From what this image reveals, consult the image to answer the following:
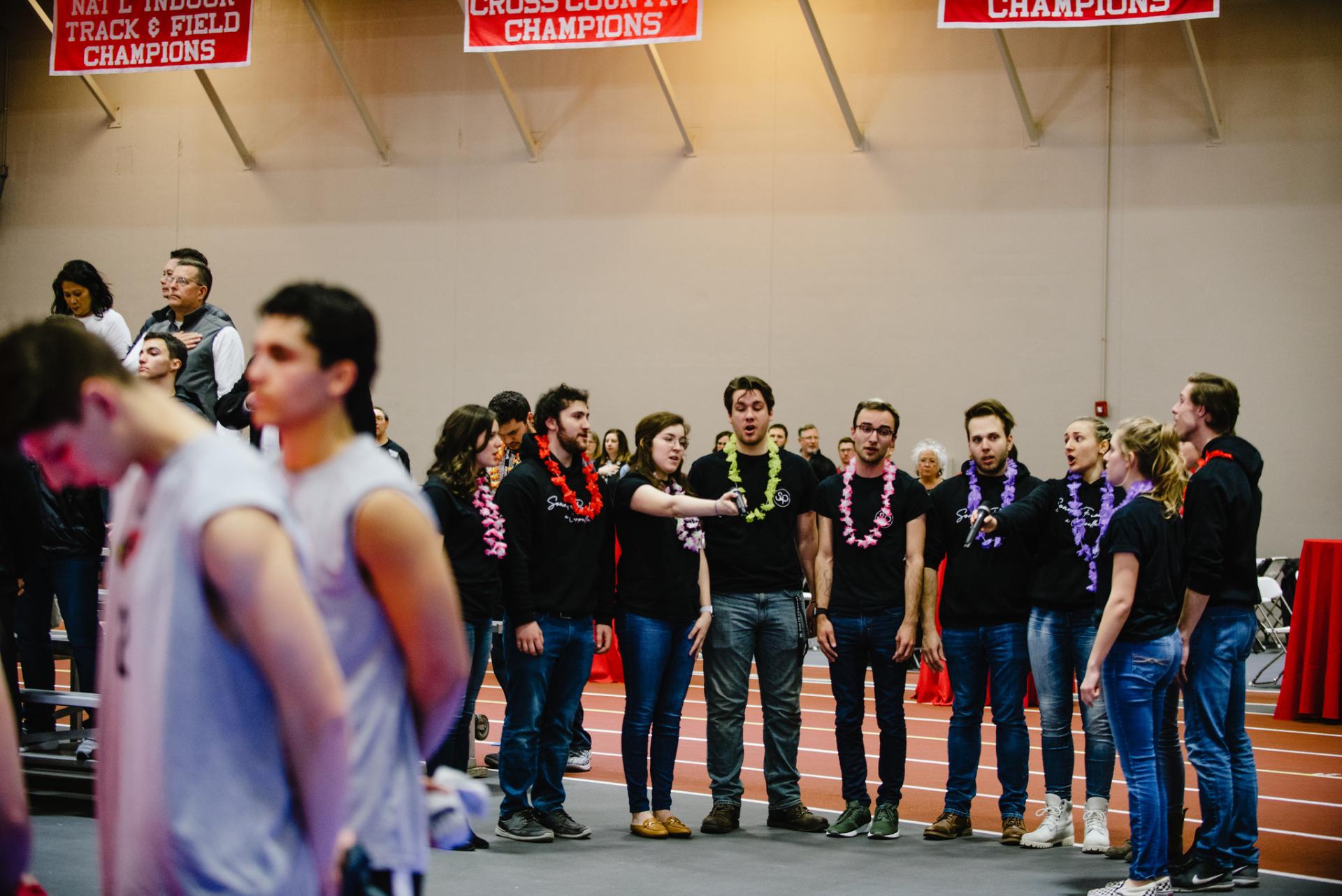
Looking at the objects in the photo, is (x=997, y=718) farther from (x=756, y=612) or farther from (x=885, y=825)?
(x=756, y=612)

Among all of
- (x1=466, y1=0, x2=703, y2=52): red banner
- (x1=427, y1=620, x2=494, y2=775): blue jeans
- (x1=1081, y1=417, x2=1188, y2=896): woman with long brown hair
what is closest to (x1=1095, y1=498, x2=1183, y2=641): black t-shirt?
(x1=1081, y1=417, x2=1188, y2=896): woman with long brown hair

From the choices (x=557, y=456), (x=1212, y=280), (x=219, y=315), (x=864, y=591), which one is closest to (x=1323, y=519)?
(x=1212, y=280)

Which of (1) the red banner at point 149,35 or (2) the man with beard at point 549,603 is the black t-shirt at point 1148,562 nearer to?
(2) the man with beard at point 549,603

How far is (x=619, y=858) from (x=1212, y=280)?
966cm

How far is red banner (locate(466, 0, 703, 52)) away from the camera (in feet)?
36.2

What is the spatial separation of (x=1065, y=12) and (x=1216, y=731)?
7.05 meters

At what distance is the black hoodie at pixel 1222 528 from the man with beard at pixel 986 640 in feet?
3.44

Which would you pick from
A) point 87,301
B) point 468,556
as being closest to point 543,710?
point 468,556

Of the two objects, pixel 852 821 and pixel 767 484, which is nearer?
pixel 852 821

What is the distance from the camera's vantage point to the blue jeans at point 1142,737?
15.6 ft

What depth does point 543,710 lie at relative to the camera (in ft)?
19.5

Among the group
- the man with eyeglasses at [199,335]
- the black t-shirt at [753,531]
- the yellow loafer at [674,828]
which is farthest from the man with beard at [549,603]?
the man with eyeglasses at [199,335]

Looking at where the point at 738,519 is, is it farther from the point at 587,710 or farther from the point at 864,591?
the point at 587,710

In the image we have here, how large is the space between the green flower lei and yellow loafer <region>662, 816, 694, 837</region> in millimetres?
1387
